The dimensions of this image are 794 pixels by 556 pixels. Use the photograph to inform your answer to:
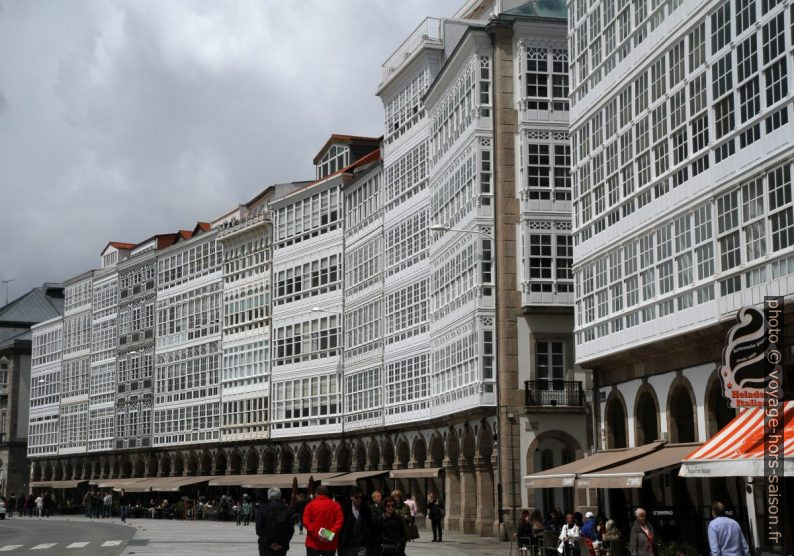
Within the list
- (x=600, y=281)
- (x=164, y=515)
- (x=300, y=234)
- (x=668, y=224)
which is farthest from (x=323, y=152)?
(x=668, y=224)

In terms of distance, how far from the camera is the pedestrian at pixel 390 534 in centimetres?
2269

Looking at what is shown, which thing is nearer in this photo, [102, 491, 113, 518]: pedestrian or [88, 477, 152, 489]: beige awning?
[88, 477, 152, 489]: beige awning

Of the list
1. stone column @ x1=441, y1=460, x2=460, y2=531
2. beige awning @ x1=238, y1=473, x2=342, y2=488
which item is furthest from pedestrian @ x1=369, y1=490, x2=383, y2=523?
beige awning @ x1=238, y1=473, x2=342, y2=488

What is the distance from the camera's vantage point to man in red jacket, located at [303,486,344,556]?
2152cm

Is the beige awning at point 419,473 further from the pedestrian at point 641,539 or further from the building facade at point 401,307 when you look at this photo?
the pedestrian at point 641,539

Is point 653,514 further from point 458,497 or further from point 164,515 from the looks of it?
point 164,515

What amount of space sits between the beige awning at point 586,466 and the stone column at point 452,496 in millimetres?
17044

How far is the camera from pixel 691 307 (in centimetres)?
3155

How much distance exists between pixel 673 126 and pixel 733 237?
15.2 ft

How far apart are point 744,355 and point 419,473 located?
1212 inches

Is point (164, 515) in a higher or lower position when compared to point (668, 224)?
lower

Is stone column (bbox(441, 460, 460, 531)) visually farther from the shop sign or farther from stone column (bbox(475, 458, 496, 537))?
the shop sign

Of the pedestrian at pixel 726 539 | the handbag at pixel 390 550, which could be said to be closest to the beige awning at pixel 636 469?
the handbag at pixel 390 550

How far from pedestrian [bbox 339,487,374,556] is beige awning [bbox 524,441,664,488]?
1337 cm
